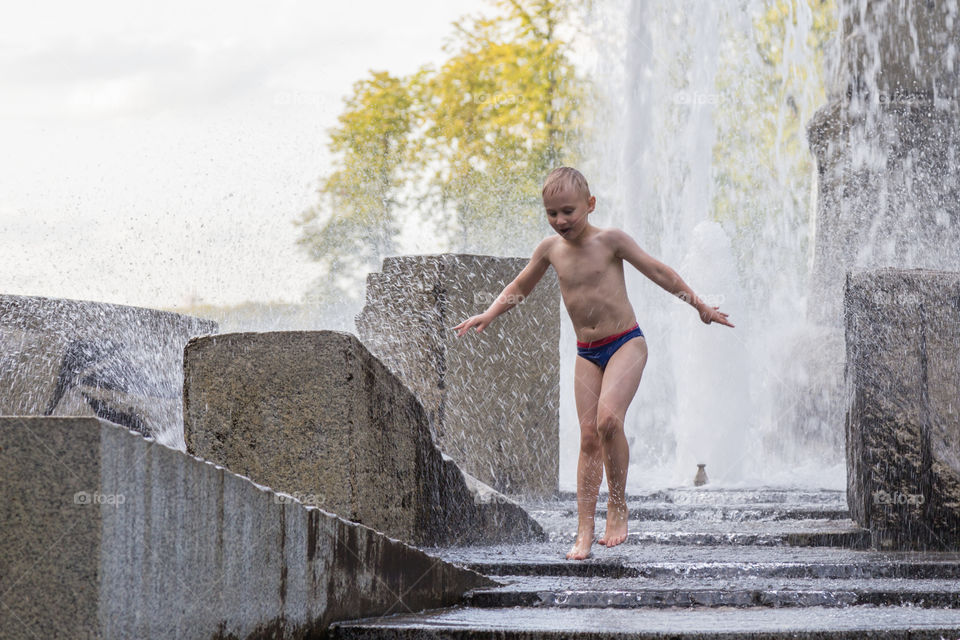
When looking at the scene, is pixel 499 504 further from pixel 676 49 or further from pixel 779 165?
pixel 779 165

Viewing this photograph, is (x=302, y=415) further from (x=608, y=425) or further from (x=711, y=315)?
(x=711, y=315)

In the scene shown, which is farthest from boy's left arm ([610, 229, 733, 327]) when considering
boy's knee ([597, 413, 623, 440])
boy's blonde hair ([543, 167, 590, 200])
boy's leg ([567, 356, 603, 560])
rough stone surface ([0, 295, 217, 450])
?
rough stone surface ([0, 295, 217, 450])

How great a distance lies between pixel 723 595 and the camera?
3955mm

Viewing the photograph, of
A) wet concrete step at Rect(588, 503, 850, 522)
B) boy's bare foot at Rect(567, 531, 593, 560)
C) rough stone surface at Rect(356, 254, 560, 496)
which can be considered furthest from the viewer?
rough stone surface at Rect(356, 254, 560, 496)

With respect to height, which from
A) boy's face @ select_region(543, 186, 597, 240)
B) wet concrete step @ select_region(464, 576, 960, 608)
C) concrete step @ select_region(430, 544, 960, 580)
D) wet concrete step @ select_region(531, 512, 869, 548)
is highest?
boy's face @ select_region(543, 186, 597, 240)

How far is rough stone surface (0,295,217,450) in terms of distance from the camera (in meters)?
6.54

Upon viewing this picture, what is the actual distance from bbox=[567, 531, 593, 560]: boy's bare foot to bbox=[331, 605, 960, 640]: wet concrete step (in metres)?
1.02

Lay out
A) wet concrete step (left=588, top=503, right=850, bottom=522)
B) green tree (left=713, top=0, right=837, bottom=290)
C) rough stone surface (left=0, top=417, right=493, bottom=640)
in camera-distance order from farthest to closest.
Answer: green tree (left=713, top=0, right=837, bottom=290) < wet concrete step (left=588, top=503, right=850, bottom=522) < rough stone surface (left=0, top=417, right=493, bottom=640)

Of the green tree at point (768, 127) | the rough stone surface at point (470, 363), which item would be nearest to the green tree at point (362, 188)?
the green tree at point (768, 127)

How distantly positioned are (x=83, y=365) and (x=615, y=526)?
336 centimetres

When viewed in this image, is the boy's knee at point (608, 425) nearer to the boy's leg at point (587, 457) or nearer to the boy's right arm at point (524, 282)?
the boy's leg at point (587, 457)

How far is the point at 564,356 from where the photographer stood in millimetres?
18250

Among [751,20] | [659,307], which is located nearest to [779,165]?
[751,20]

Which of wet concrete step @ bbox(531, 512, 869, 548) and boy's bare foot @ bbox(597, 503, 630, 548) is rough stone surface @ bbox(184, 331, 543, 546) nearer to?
boy's bare foot @ bbox(597, 503, 630, 548)
